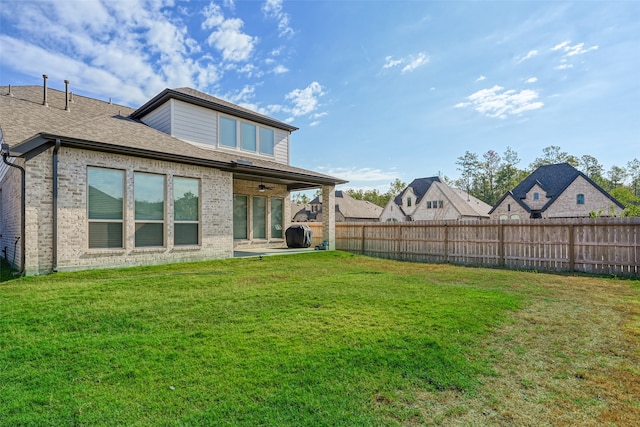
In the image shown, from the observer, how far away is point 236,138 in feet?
43.4

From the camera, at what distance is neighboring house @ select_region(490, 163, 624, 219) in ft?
90.8

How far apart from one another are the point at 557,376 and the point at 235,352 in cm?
319

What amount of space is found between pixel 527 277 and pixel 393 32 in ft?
29.3

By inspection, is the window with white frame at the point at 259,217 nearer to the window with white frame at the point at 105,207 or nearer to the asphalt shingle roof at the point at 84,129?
the asphalt shingle roof at the point at 84,129

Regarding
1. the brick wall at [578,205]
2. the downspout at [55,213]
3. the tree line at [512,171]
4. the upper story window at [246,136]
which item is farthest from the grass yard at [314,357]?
the tree line at [512,171]

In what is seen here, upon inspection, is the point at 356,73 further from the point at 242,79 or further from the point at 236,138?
the point at 236,138

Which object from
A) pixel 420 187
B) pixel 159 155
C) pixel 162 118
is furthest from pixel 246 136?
pixel 420 187

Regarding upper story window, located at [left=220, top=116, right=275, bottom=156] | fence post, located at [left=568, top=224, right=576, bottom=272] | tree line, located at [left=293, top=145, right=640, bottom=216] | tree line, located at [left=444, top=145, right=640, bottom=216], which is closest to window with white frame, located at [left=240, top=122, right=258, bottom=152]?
upper story window, located at [left=220, top=116, right=275, bottom=156]

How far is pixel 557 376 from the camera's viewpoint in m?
2.94

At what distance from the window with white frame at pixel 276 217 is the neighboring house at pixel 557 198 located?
26917 mm

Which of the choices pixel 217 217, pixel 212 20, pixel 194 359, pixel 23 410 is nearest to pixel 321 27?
pixel 212 20

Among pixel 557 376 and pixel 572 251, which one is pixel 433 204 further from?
pixel 557 376

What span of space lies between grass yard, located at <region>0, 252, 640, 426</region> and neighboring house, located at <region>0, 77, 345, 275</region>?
1807mm

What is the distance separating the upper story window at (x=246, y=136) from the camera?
1291cm
